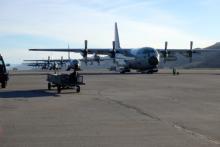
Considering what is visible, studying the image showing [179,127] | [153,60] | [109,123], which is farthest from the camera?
[153,60]

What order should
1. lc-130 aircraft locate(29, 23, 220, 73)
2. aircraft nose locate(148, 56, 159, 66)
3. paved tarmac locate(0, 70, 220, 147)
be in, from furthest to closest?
1. lc-130 aircraft locate(29, 23, 220, 73)
2. aircraft nose locate(148, 56, 159, 66)
3. paved tarmac locate(0, 70, 220, 147)

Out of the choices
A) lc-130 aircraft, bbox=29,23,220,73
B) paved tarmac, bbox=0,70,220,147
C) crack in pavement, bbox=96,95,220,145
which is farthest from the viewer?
lc-130 aircraft, bbox=29,23,220,73

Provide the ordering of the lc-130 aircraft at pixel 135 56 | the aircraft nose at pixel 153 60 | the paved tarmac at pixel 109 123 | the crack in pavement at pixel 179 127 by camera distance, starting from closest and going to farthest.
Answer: the paved tarmac at pixel 109 123
the crack in pavement at pixel 179 127
the aircraft nose at pixel 153 60
the lc-130 aircraft at pixel 135 56

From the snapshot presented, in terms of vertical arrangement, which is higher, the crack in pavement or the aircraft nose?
the aircraft nose

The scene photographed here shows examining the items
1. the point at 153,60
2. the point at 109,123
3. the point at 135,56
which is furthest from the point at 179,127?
the point at 135,56

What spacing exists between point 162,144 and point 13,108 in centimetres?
878

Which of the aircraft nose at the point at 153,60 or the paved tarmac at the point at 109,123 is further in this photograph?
the aircraft nose at the point at 153,60

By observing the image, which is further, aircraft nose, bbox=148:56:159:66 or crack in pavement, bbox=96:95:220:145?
aircraft nose, bbox=148:56:159:66

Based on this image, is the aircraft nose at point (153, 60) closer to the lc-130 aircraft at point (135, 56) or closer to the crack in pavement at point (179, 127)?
the lc-130 aircraft at point (135, 56)

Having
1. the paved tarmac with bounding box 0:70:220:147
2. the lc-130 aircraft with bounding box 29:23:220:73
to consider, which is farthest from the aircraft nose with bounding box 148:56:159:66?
the paved tarmac with bounding box 0:70:220:147

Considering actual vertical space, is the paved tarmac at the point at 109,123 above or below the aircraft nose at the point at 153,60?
below

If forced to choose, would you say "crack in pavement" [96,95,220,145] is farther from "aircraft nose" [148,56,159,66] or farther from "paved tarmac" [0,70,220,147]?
"aircraft nose" [148,56,159,66]

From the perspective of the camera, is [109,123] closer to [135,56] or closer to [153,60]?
[153,60]

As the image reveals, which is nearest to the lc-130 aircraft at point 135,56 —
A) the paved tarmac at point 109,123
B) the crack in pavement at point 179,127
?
the paved tarmac at point 109,123
